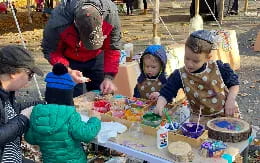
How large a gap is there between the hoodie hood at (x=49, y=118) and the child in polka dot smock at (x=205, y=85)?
750 mm

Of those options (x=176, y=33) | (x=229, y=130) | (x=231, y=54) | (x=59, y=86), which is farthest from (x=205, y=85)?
(x=176, y=33)

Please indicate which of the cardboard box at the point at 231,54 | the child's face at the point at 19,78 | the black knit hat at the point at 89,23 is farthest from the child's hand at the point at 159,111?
the cardboard box at the point at 231,54

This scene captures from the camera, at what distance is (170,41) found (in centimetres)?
870

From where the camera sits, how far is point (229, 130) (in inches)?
98.4

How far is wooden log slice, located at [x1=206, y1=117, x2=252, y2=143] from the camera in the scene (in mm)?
2455

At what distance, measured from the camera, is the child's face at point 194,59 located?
270 centimetres

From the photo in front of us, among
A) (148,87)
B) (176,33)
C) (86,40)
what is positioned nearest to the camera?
(86,40)

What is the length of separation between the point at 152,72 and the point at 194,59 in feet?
2.45

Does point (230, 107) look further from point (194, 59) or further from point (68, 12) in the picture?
point (68, 12)

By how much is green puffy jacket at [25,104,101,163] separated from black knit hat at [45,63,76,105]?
0.34 ft

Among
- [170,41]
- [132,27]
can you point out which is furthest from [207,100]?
[132,27]

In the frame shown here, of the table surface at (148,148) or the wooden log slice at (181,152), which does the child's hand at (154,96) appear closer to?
the table surface at (148,148)

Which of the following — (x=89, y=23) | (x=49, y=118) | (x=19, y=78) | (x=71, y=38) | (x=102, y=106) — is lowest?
(x=102, y=106)

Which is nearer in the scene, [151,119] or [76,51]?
Answer: [151,119]
